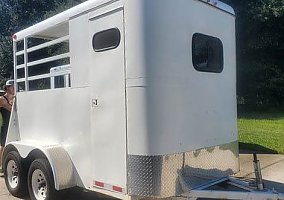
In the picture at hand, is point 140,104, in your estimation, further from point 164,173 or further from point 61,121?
point 61,121

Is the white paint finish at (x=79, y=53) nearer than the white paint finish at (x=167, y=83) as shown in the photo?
No

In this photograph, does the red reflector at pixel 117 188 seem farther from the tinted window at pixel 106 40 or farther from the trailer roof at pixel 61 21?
the trailer roof at pixel 61 21

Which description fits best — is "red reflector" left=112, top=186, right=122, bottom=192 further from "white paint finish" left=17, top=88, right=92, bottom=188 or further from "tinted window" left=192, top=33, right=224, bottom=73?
"tinted window" left=192, top=33, right=224, bottom=73

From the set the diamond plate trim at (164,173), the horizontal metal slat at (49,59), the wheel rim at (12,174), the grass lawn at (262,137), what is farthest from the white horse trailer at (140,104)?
the grass lawn at (262,137)

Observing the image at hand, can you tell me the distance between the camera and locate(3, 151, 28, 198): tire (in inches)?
257

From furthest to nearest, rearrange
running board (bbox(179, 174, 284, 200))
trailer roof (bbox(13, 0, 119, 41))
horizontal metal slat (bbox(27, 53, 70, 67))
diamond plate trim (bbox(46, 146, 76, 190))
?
horizontal metal slat (bbox(27, 53, 70, 67))
diamond plate trim (bbox(46, 146, 76, 190))
trailer roof (bbox(13, 0, 119, 41))
running board (bbox(179, 174, 284, 200))

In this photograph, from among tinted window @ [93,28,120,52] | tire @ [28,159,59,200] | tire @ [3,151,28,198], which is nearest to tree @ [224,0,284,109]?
tire @ [3,151,28,198]

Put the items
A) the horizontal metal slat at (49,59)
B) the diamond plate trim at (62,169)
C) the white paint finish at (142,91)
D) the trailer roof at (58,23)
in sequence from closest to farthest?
the white paint finish at (142,91) → the trailer roof at (58,23) → the diamond plate trim at (62,169) → the horizontal metal slat at (49,59)

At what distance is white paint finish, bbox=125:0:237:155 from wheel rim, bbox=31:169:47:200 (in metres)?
1.93

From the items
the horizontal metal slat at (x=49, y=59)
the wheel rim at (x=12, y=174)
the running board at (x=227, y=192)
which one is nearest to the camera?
the running board at (x=227, y=192)

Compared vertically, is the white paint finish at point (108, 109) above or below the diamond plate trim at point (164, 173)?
above

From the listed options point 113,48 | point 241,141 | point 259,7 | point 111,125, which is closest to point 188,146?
point 111,125

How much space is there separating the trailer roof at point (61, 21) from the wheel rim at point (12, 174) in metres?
2.09

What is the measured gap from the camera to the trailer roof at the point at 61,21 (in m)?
5.24
